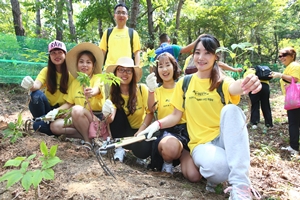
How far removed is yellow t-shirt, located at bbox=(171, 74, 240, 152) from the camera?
7.02 feet

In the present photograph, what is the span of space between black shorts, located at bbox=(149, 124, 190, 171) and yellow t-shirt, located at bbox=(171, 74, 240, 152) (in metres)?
0.23

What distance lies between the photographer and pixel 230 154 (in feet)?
5.94

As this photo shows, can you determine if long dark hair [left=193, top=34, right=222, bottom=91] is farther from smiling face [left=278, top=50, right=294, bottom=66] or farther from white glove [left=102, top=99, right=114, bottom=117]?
smiling face [left=278, top=50, right=294, bottom=66]

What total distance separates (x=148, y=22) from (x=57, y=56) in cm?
651

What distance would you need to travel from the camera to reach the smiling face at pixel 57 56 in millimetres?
3023

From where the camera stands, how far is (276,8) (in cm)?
1415

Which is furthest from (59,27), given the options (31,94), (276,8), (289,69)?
(276,8)

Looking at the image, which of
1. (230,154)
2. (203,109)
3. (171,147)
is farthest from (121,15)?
(230,154)

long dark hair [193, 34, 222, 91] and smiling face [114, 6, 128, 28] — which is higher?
smiling face [114, 6, 128, 28]

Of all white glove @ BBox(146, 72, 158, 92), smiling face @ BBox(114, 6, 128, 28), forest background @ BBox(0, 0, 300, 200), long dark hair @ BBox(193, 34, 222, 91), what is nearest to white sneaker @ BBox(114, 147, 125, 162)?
forest background @ BBox(0, 0, 300, 200)

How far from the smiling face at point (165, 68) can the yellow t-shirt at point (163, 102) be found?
0.15m

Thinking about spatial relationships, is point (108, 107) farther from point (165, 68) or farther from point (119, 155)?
point (165, 68)

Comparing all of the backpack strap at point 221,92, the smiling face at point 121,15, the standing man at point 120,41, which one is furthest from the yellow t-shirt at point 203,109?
the smiling face at point 121,15

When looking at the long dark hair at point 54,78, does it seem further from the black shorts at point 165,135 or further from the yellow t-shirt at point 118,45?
the black shorts at point 165,135
